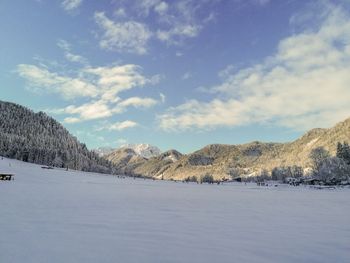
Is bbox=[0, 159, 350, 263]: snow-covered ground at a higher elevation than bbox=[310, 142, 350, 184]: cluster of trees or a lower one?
lower

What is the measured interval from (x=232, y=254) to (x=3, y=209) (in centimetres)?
1197

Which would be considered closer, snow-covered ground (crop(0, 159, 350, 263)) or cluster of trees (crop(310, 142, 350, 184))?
snow-covered ground (crop(0, 159, 350, 263))

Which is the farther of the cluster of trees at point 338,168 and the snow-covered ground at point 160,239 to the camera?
the cluster of trees at point 338,168

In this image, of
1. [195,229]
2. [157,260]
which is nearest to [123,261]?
[157,260]

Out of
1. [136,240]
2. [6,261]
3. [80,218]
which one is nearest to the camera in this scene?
[6,261]

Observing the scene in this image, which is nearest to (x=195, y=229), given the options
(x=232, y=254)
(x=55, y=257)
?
(x=232, y=254)

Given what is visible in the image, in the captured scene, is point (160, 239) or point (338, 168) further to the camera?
point (338, 168)

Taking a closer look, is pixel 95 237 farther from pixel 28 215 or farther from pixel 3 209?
pixel 3 209

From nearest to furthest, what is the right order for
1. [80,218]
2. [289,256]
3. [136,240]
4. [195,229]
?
[289,256] < [136,240] < [195,229] < [80,218]

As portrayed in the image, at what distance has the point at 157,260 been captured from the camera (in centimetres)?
781

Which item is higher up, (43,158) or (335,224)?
(43,158)

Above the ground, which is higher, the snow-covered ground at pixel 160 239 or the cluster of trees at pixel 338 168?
the cluster of trees at pixel 338 168

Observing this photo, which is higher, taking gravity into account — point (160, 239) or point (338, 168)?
point (338, 168)

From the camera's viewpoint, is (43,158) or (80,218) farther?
(43,158)
